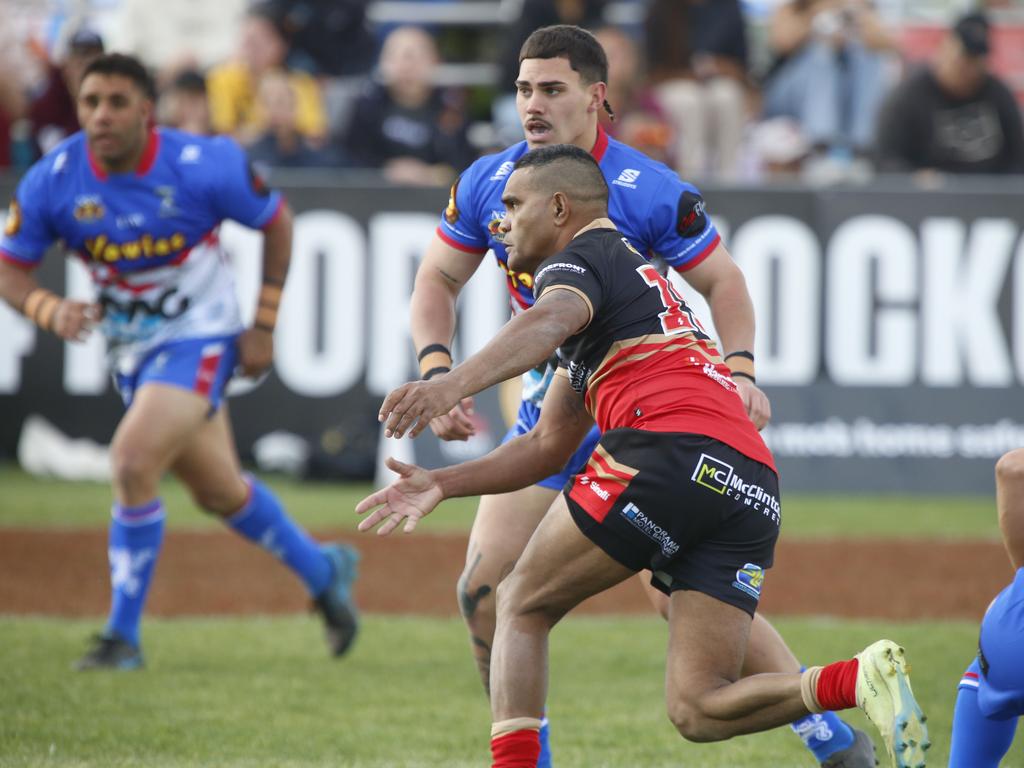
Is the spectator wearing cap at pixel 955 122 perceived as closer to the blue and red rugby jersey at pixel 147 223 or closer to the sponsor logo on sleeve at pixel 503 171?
the blue and red rugby jersey at pixel 147 223

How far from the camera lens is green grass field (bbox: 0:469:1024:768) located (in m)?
6.09

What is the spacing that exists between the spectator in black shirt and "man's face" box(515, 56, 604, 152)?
8.33 m

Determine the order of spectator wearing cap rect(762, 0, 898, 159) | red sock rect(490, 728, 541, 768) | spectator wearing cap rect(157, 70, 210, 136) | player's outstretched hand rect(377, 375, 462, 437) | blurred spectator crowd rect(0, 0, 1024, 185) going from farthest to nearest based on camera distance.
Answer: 1. spectator wearing cap rect(762, 0, 898, 159)
2. blurred spectator crowd rect(0, 0, 1024, 185)
3. spectator wearing cap rect(157, 70, 210, 136)
4. red sock rect(490, 728, 541, 768)
5. player's outstretched hand rect(377, 375, 462, 437)

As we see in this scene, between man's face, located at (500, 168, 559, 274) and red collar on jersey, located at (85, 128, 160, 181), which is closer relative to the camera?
man's face, located at (500, 168, 559, 274)

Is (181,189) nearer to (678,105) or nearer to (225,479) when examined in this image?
(225,479)

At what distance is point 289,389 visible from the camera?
13.5 m

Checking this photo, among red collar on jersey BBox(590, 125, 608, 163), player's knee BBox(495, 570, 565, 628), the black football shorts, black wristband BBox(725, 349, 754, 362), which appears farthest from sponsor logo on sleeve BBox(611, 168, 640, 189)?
player's knee BBox(495, 570, 565, 628)

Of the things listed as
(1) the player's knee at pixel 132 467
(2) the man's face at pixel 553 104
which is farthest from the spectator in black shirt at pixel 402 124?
(2) the man's face at pixel 553 104

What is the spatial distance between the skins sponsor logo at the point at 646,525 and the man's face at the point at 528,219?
3.04ft

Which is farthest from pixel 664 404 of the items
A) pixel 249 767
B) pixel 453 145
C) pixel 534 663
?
pixel 453 145

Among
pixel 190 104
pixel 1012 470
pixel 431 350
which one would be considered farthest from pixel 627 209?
pixel 190 104

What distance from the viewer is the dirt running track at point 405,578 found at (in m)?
9.30

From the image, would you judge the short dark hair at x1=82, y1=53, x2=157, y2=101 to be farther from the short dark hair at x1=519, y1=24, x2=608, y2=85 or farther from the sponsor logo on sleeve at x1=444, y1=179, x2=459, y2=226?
the short dark hair at x1=519, y1=24, x2=608, y2=85

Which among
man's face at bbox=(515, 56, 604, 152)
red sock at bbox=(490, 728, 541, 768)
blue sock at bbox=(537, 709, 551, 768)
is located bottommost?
blue sock at bbox=(537, 709, 551, 768)
